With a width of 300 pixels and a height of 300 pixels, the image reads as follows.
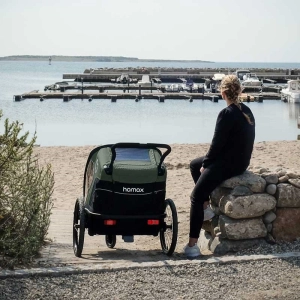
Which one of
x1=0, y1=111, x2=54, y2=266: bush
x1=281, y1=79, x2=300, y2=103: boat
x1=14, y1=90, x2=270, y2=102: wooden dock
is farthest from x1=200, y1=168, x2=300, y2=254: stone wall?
x1=281, y1=79, x2=300, y2=103: boat

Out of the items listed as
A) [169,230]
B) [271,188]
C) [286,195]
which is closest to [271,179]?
[271,188]

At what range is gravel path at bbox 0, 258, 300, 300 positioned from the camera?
442 centimetres

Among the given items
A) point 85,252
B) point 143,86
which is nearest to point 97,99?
point 143,86

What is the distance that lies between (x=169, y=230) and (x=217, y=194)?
53 cm

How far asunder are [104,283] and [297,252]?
1.74m

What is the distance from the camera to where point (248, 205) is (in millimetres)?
5715

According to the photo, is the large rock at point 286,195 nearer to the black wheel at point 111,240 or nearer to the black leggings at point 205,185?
the black leggings at point 205,185

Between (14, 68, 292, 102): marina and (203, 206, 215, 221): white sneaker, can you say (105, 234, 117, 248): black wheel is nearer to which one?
(203, 206, 215, 221): white sneaker

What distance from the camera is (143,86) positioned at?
2464 inches

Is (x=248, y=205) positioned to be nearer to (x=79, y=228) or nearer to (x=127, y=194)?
(x=127, y=194)

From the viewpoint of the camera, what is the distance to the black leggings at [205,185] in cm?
570

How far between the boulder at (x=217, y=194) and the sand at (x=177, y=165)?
3.25ft

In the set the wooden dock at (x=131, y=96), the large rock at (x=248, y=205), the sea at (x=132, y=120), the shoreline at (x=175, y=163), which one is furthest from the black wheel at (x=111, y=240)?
the wooden dock at (x=131, y=96)

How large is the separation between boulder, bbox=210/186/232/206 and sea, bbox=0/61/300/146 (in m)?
17.8
